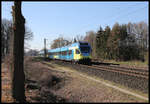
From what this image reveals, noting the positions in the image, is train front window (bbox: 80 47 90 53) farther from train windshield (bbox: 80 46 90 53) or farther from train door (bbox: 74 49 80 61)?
train door (bbox: 74 49 80 61)

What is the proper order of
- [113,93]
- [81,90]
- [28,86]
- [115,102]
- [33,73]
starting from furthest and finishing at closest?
[33,73] → [28,86] → [81,90] → [113,93] → [115,102]

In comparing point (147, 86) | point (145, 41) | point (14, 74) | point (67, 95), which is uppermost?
point (145, 41)

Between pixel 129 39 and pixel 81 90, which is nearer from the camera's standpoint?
pixel 81 90

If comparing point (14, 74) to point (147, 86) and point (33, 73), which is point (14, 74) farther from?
point (33, 73)

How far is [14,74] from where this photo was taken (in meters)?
5.75

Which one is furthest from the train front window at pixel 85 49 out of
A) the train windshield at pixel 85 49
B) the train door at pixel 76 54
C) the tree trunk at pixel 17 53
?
the tree trunk at pixel 17 53

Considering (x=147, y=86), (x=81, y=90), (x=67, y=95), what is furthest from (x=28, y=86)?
(x=147, y=86)

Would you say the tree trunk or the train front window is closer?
the tree trunk

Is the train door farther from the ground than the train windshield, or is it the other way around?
the train windshield

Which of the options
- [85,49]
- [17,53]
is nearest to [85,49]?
[85,49]

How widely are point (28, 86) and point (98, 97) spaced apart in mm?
4569

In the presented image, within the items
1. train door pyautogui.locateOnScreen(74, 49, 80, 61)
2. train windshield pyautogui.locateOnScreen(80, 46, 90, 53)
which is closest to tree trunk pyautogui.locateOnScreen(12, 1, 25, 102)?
train door pyautogui.locateOnScreen(74, 49, 80, 61)

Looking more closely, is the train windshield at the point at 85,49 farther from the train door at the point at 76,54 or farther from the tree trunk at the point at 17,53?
the tree trunk at the point at 17,53

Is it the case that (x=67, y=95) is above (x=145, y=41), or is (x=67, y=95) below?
below
